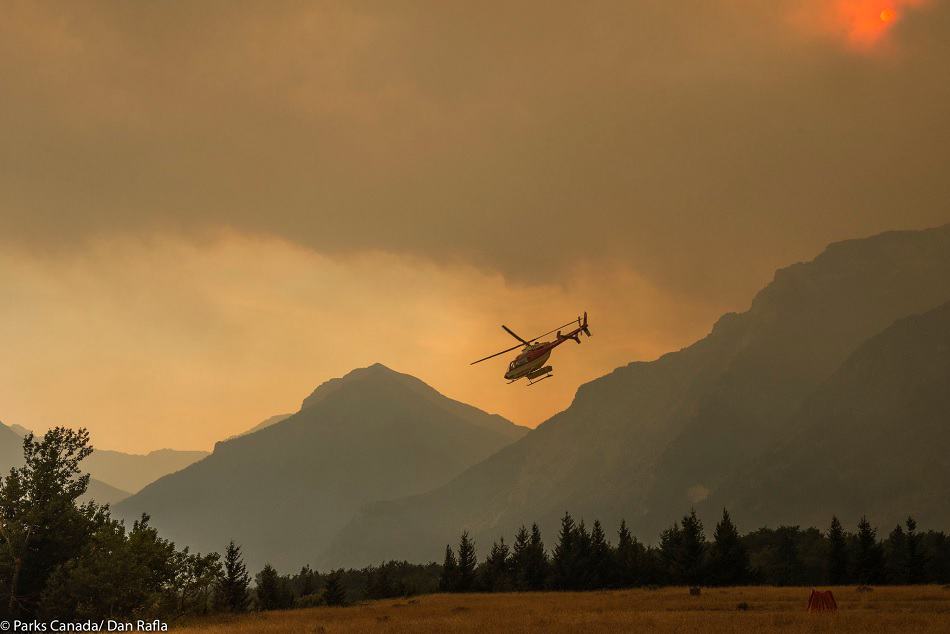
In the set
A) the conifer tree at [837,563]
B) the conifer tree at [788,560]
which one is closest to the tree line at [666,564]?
the conifer tree at [837,563]

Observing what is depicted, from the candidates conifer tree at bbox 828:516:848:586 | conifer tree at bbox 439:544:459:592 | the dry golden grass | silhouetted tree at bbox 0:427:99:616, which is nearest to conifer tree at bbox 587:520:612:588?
conifer tree at bbox 439:544:459:592

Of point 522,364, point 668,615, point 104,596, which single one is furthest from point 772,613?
point 104,596

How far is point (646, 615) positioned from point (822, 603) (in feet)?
33.5

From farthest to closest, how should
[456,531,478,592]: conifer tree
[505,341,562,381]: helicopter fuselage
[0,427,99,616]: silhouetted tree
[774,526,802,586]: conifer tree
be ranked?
1. [774,526,802,586]: conifer tree
2. [456,531,478,592]: conifer tree
3. [505,341,562,381]: helicopter fuselage
4. [0,427,99,616]: silhouetted tree

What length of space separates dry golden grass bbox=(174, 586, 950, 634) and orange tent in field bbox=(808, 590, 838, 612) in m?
0.77

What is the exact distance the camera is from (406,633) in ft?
133

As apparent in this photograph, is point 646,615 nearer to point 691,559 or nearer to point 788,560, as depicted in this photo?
point 691,559

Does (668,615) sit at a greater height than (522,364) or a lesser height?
lesser

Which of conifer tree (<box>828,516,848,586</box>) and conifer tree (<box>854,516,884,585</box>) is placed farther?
conifer tree (<box>828,516,848,586</box>)

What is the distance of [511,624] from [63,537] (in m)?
36.3

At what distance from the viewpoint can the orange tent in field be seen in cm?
4459

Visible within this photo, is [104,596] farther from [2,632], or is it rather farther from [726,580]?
[726,580]

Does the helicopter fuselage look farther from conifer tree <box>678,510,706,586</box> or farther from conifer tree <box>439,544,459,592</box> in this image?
conifer tree <box>439,544,459,592</box>

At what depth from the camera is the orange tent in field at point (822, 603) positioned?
44594 mm
